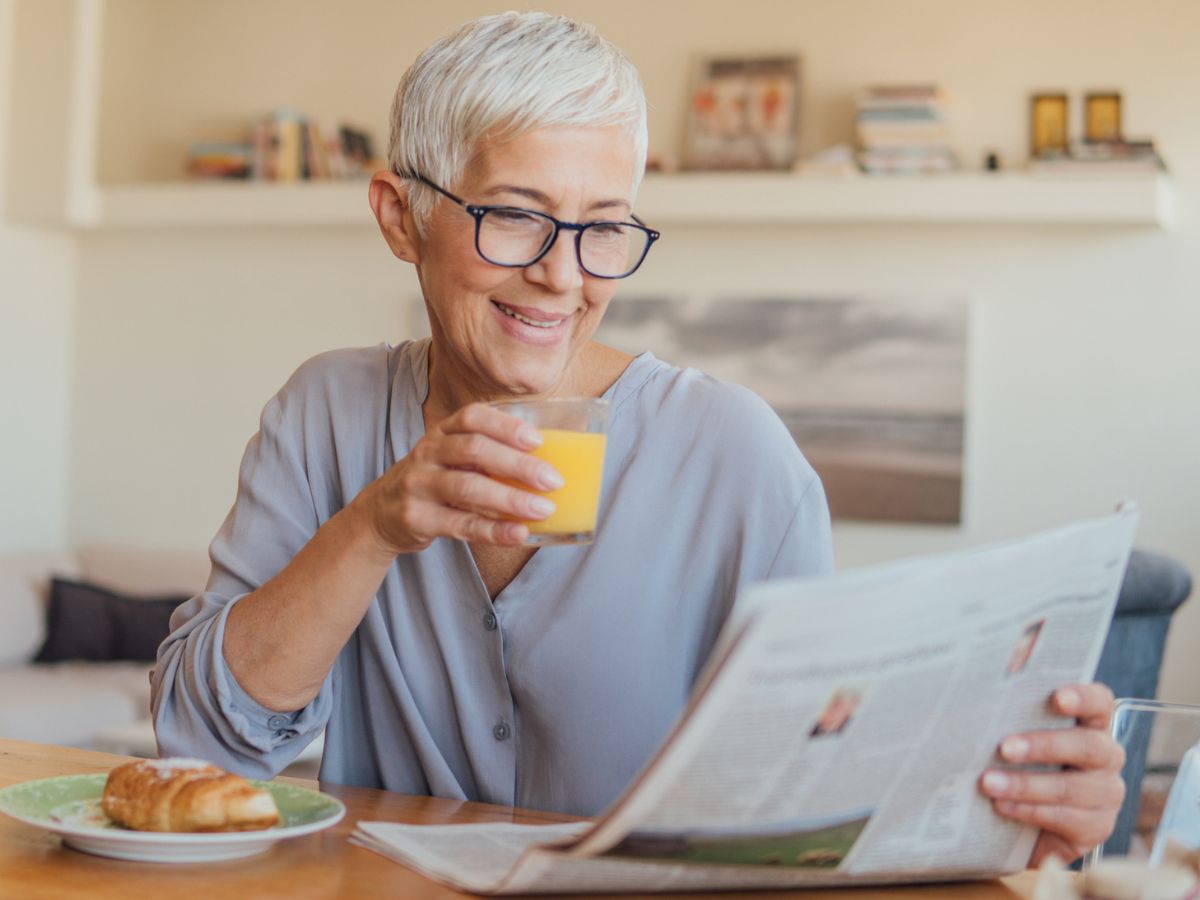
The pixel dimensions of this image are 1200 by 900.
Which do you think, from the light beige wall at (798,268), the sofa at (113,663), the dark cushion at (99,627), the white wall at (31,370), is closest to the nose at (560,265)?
the sofa at (113,663)

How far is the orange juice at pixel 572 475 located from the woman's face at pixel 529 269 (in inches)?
9.9

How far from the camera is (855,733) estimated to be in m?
0.86

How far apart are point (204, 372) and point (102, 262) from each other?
0.66 meters

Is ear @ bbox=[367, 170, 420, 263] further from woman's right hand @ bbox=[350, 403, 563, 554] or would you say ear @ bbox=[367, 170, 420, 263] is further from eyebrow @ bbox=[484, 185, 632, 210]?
woman's right hand @ bbox=[350, 403, 563, 554]

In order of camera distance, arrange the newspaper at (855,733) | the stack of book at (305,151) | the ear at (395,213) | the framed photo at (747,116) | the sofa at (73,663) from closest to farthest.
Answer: the newspaper at (855,733)
the ear at (395,213)
the sofa at (73,663)
the framed photo at (747,116)
the stack of book at (305,151)

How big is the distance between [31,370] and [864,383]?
327 centimetres

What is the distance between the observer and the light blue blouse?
4.63 ft

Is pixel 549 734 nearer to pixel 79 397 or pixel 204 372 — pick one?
pixel 204 372

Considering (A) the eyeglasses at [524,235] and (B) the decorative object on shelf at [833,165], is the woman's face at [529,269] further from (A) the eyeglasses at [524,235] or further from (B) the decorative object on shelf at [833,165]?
(B) the decorative object on shelf at [833,165]

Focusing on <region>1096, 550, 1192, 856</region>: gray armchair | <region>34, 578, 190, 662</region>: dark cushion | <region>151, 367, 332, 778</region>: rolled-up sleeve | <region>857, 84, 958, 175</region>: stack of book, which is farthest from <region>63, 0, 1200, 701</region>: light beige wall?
<region>151, 367, 332, 778</region>: rolled-up sleeve

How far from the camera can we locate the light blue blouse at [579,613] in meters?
1.41

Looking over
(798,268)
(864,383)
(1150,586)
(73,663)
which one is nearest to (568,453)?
(1150,586)

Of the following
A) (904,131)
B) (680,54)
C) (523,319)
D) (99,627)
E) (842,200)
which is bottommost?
(99,627)

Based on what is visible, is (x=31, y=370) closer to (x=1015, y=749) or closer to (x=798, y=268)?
(x=798, y=268)
